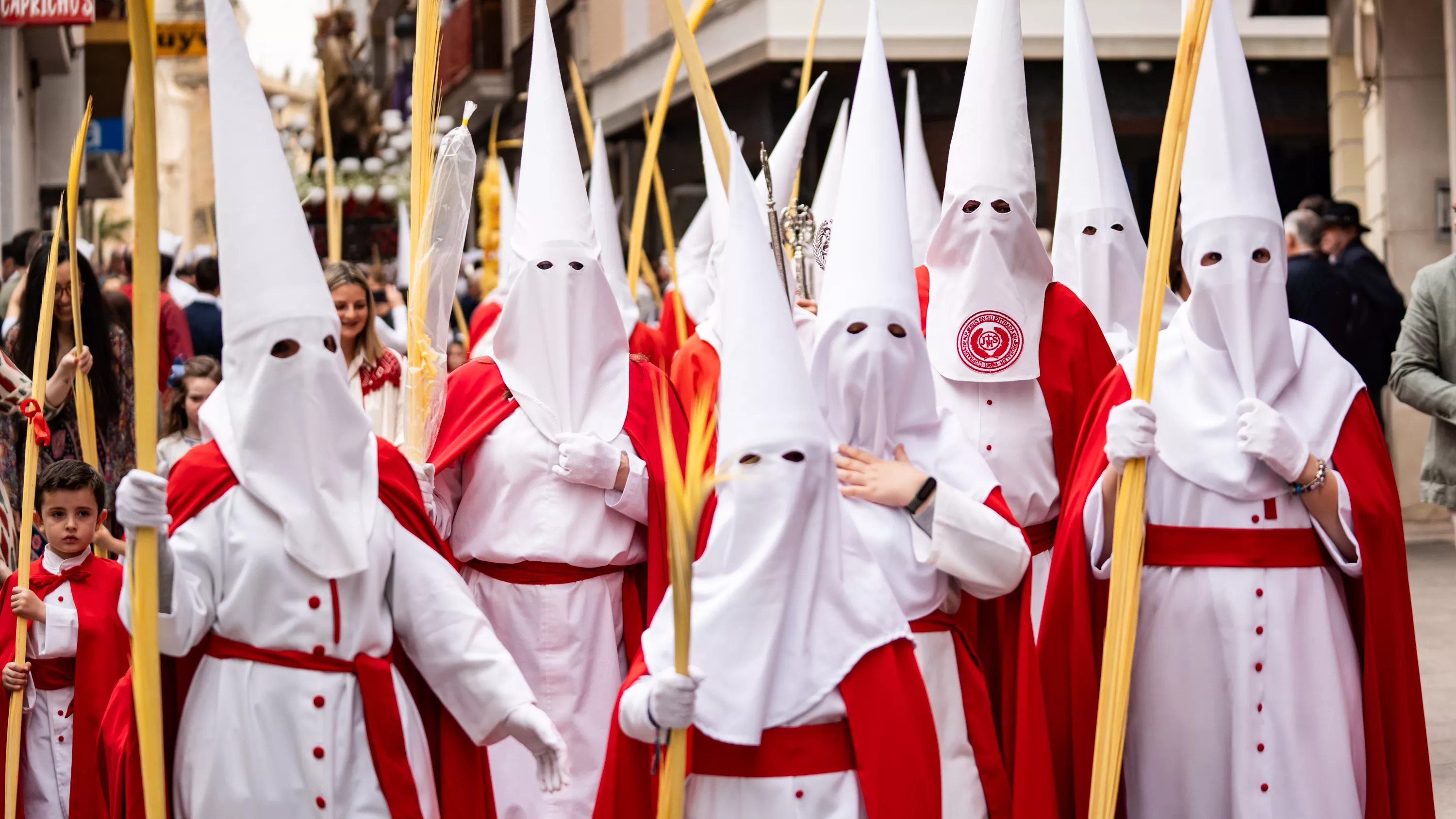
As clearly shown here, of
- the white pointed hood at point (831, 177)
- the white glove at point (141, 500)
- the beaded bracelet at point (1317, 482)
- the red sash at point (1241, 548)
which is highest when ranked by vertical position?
the white pointed hood at point (831, 177)

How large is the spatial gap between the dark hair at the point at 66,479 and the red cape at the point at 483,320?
327 cm

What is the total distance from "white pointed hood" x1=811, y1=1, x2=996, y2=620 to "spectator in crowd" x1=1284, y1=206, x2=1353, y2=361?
6245 mm

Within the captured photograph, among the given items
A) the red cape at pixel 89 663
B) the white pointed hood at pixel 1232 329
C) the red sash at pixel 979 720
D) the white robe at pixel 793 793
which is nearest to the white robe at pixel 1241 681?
the white pointed hood at pixel 1232 329

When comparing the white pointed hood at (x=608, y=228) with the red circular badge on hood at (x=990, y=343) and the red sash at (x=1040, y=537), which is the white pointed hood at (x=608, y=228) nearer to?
the red circular badge on hood at (x=990, y=343)

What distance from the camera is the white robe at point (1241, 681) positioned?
449cm

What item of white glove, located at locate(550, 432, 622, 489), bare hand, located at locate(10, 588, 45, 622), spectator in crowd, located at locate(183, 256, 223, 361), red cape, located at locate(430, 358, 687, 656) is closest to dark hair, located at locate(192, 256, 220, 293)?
spectator in crowd, located at locate(183, 256, 223, 361)

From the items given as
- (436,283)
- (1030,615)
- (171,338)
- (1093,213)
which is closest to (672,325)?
(171,338)

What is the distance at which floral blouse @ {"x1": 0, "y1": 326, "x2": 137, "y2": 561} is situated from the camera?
6.70m

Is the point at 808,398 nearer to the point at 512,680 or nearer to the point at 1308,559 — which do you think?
the point at 512,680

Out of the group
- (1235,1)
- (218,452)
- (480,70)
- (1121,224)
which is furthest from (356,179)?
(480,70)

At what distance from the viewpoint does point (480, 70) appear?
3080 cm

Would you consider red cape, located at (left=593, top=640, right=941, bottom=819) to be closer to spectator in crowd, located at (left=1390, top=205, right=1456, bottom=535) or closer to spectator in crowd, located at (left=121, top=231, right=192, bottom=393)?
spectator in crowd, located at (left=1390, top=205, right=1456, bottom=535)

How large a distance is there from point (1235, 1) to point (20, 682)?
1549 centimetres

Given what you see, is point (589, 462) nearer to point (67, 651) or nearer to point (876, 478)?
point (876, 478)
